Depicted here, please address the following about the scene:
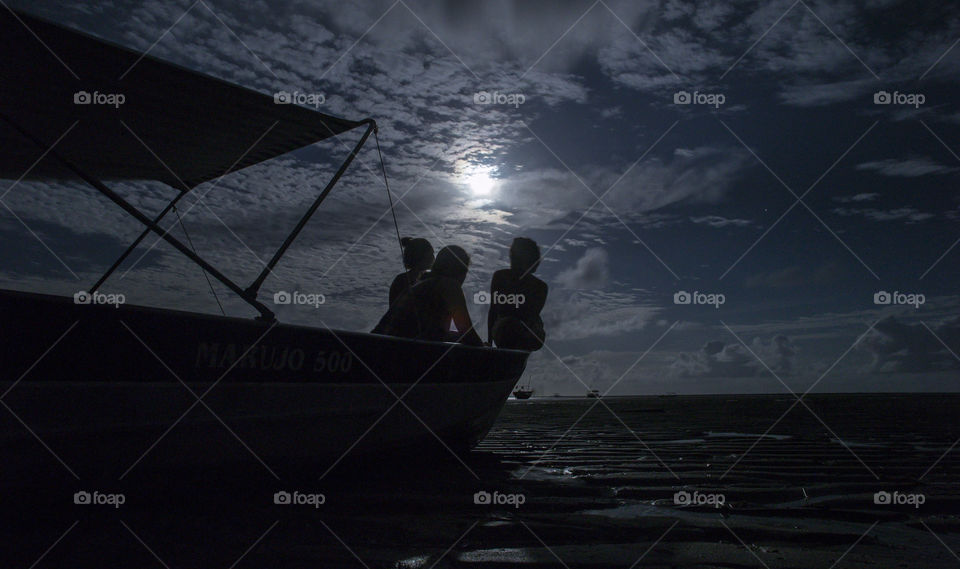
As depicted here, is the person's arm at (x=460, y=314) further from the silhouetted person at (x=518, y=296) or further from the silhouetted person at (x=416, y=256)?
the silhouetted person at (x=518, y=296)

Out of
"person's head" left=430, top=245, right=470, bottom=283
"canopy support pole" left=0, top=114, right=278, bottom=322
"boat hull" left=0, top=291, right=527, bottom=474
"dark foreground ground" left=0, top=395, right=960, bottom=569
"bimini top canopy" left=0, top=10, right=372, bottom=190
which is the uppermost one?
"bimini top canopy" left=0, top=10, right=372, bottom=190

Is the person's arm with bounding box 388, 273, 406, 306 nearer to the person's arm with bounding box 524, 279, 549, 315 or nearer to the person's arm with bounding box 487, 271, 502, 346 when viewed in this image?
the person's arm with bounding box 487, 271, 502, 346

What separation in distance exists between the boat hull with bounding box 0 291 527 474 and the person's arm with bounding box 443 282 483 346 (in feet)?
2.47

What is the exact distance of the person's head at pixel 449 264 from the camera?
6.14 meters

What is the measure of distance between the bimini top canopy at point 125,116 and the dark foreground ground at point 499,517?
8.29ft

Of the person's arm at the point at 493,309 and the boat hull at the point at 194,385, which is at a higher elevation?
the person's arm at the point at 493,309

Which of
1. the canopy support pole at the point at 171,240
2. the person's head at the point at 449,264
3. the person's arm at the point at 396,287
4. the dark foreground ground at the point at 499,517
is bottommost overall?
the dark foreground ground at the point at 499,517

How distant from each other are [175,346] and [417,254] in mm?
3468

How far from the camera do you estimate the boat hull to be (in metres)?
3.26

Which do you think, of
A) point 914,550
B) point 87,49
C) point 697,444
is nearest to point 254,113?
point 87,49

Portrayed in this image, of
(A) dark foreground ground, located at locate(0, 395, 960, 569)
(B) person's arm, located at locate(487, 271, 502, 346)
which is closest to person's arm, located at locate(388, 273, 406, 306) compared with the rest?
(B) person's arm, located at locate(487, 271, 502, 346)

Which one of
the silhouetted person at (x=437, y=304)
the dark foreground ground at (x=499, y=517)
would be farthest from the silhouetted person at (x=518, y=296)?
the dark foreground ground at (x=499, y=517)

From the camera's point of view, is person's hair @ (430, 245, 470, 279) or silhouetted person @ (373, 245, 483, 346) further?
person's hair @ (430, 245, 470, 279)

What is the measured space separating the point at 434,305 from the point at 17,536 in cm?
387
